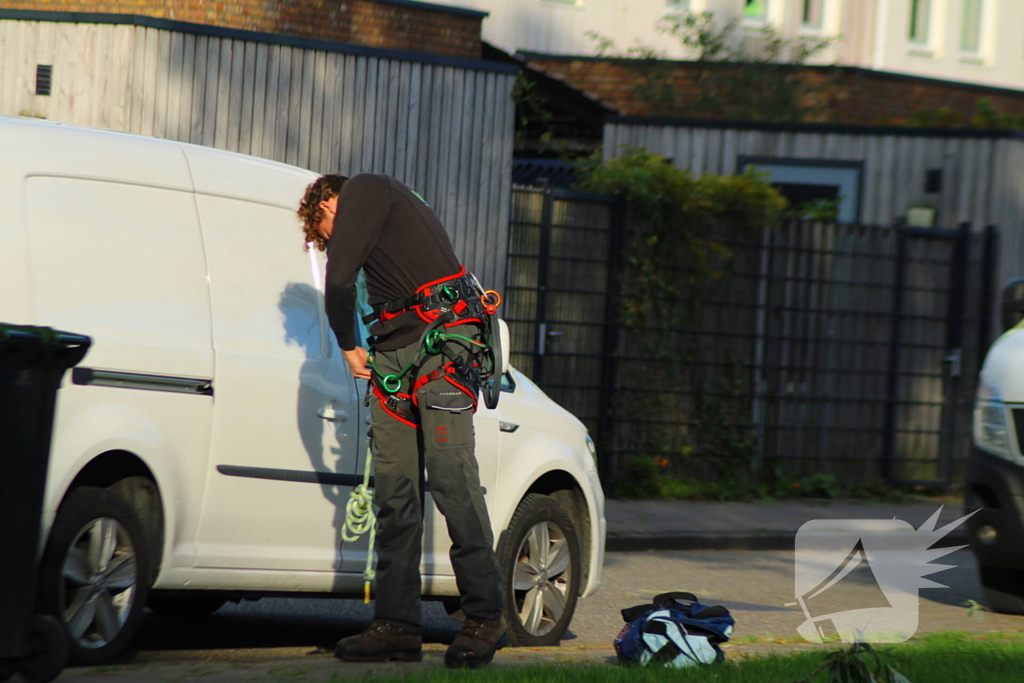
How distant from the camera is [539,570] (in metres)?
5.79

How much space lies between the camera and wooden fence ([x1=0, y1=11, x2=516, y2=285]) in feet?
34.6

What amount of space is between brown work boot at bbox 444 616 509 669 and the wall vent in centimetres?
773

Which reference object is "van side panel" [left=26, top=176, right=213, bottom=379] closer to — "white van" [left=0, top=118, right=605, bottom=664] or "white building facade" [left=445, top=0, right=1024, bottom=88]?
"white van" [left=0, top=118, right=605, bottom=664]

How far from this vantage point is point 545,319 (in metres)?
11.7

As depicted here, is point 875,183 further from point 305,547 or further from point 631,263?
point 305,547

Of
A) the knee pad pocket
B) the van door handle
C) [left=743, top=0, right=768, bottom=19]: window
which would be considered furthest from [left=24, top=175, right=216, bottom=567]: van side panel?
[left=743, top=0, right=768, bottom=19]: window

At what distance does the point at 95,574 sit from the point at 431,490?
1.27 metres

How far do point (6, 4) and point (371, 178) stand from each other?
37.3 ft

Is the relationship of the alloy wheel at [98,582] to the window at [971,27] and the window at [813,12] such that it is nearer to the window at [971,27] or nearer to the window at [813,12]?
the window at [813,12]

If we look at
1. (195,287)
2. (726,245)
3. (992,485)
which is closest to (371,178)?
(195,287)

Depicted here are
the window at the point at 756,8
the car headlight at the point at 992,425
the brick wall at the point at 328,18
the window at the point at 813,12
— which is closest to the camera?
the car headlight at the point at 992,425

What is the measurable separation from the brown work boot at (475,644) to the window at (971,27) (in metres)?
22.3

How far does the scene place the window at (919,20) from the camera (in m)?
23.6

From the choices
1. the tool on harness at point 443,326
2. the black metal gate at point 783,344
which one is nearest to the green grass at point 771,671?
the tool on harness at point 443,326
